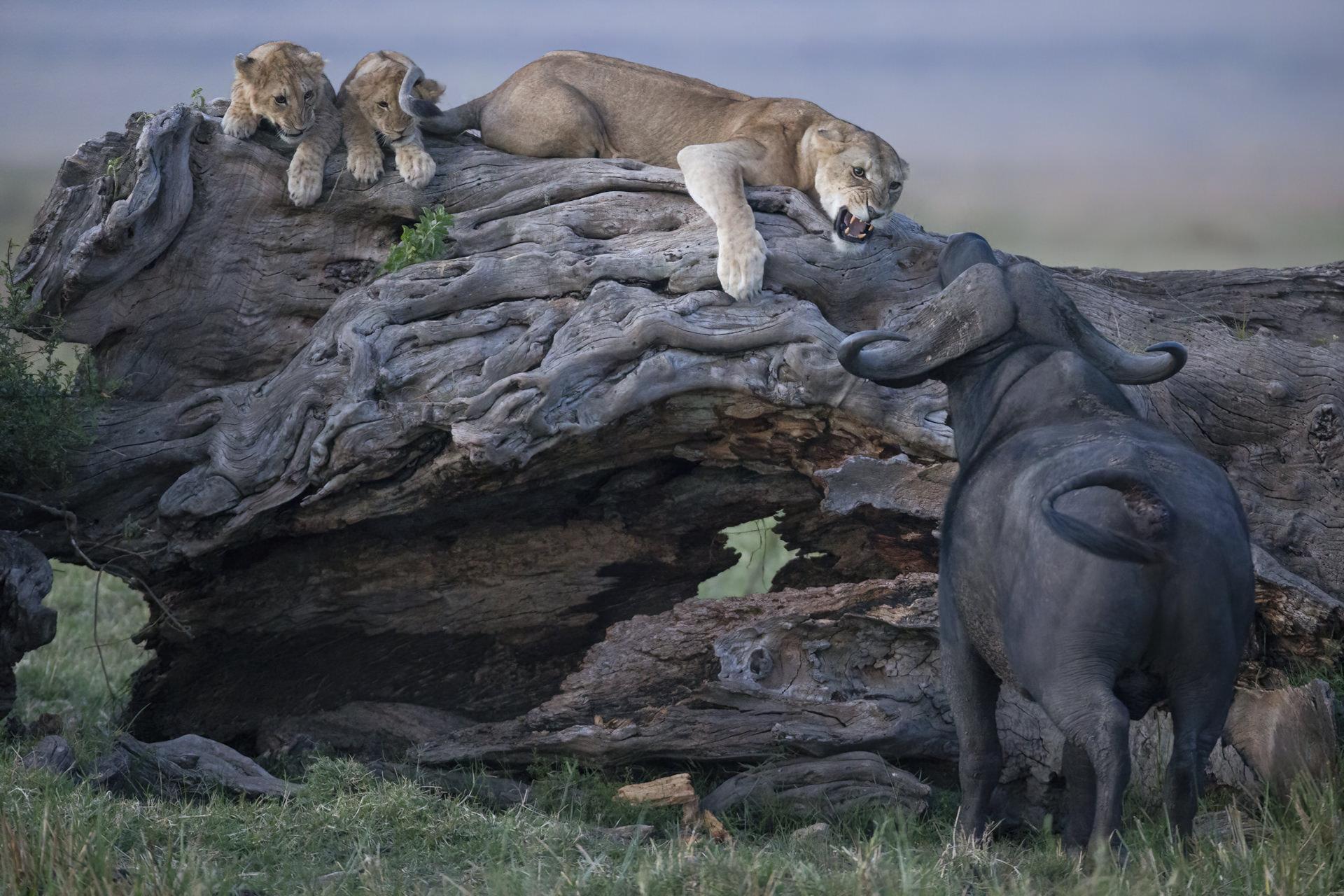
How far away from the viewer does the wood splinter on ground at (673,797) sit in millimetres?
4965

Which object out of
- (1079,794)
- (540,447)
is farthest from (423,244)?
(1079,794)

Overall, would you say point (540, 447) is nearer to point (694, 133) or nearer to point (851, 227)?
point (851, 227)

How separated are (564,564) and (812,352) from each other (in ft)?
6.19

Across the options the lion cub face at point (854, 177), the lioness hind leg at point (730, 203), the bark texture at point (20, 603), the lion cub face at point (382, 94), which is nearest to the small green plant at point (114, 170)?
the lion cub face at point (382, 94)

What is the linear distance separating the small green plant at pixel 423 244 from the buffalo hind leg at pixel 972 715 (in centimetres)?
351

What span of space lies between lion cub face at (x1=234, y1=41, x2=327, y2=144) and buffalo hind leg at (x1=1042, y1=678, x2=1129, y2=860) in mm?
5019

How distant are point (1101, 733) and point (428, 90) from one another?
18.0ft

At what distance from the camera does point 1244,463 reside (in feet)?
19.6

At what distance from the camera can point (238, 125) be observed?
6.52 meters

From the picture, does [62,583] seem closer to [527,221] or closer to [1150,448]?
[527,221]

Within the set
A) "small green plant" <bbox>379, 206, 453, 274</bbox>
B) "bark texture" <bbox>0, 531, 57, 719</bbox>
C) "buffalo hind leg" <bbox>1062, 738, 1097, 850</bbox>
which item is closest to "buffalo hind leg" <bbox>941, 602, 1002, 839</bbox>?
"buffalo hind leg" <bbox>1062, 738, 1097, 850</bbox>

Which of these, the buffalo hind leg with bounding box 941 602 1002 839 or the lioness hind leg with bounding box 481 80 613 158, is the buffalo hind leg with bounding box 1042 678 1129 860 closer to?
the buffalo hind leg with bounding box 941 602 1002 839

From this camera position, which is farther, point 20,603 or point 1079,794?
point 20,603

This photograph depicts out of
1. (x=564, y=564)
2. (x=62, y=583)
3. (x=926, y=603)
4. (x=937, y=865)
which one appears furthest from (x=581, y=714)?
(x=62, y=583)
